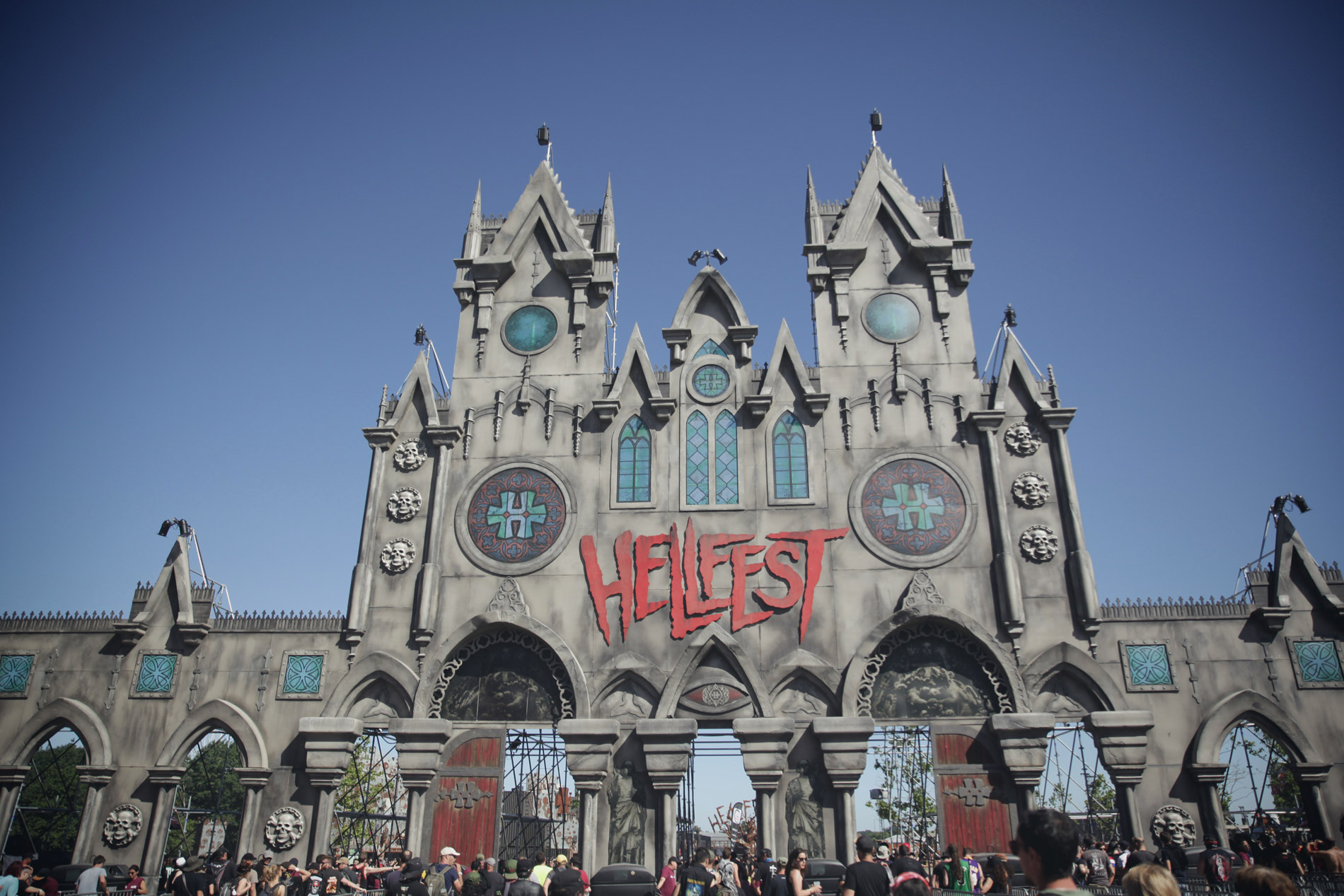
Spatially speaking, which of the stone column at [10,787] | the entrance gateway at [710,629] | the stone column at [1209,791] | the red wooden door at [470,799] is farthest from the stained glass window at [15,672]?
the stone column at [1209,791]

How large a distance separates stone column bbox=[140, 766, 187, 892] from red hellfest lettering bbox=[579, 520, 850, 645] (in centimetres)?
1135

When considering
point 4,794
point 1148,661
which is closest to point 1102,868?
point 1148,661

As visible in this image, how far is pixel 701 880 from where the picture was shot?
13727mm

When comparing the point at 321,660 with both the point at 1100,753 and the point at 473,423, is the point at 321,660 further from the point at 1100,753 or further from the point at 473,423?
the point at 1100,753

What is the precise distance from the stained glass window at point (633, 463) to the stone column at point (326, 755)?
30.1ft

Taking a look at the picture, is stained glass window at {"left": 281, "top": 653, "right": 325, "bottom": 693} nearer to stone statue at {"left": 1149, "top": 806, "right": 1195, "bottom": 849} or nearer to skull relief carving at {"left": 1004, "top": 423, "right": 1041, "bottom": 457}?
skull relief carving at {"left": 1004, "top": 423, "right": 1041, "bottom": 457}

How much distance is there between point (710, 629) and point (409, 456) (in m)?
10.1

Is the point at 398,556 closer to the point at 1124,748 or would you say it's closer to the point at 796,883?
the point at 796,883

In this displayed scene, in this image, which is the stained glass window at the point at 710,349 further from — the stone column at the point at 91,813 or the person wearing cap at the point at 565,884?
the stone column at the point at 91,813

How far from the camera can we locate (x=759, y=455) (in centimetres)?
2603

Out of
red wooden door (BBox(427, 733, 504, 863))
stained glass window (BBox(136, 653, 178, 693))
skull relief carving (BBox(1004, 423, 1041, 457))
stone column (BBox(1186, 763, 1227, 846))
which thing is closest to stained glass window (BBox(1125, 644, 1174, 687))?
stone column (BBox(1186, 763, 1227, 846))

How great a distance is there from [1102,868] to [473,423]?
62.2 feet

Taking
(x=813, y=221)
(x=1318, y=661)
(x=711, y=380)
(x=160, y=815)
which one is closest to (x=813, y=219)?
(x=813, y=221)

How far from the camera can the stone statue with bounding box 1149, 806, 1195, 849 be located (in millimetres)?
21594
